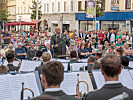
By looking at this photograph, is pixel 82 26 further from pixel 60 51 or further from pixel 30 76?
pixel 30 76

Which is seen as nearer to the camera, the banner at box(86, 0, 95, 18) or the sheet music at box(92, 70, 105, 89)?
the sheet music at box(92, 70, 105, 89)

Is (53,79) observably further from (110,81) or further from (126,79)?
(126,79)

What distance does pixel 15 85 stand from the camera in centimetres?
679

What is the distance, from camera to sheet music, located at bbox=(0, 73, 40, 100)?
6559 mm

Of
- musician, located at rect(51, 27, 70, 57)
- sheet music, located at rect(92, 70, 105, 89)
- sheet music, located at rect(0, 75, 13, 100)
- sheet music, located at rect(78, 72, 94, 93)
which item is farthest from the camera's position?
musician, located at rect(51, 27, 70, 57)

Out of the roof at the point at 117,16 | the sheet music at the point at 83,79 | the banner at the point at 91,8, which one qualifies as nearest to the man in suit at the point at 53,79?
the sheet music at the point at 83,79

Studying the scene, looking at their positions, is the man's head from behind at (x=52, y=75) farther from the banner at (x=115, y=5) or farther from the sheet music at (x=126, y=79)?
the banner at (x=115, y=5)

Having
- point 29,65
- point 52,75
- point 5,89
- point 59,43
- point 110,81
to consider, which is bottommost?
point 29,65

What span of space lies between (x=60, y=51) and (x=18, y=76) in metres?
9.11

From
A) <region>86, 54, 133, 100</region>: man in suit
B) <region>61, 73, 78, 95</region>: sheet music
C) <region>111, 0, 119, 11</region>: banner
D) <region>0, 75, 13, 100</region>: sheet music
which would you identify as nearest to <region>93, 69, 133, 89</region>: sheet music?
<region>61, 73, 78, 95</region>: sheet music

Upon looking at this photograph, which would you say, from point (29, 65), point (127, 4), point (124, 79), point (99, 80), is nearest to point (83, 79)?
point (99, 80)

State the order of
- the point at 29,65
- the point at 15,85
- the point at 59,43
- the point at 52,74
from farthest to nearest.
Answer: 1. the point at 59,43
2. the point at 29,65
3. the point at 15,85
4. the point at 52,74

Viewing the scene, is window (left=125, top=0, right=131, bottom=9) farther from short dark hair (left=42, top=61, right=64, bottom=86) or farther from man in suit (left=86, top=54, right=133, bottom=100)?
Result: short dark hair (left=42, top=61, right=64, bottom=86)

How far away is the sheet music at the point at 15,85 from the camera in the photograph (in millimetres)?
6559
